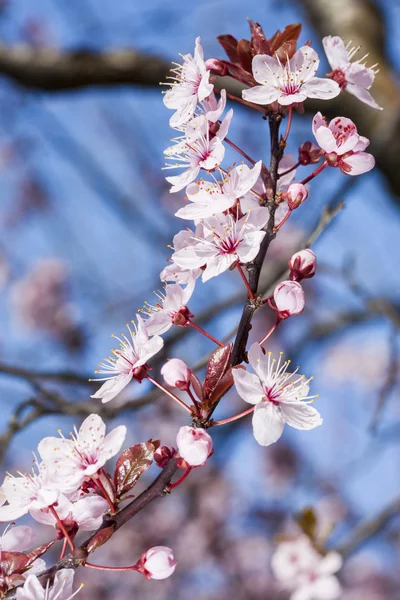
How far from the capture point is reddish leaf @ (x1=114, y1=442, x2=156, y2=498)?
0.83 metres

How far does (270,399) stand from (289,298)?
14 centimetres

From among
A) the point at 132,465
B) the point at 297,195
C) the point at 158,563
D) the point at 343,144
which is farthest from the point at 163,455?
the point at 343,144

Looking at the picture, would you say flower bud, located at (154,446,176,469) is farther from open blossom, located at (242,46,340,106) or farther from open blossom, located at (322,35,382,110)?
open blossom, located at (322,35,382,110)

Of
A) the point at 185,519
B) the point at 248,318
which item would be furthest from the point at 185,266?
the point at 185,519

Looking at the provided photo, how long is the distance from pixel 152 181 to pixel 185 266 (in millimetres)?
5681

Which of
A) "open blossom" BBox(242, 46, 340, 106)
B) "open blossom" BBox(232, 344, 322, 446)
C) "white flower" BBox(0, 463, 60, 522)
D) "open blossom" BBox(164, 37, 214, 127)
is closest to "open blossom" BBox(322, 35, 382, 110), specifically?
"open blossom" BBox(242, 46, 340, 106)

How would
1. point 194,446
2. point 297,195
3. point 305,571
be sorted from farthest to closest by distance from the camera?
point 305,571 → point 297,195 → point 194,446

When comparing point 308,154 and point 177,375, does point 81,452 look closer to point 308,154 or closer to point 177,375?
point 177,375

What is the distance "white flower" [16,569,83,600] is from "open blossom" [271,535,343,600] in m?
1.66

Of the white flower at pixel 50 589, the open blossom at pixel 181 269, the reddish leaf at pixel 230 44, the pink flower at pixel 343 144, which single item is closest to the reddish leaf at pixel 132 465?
the white flower at pixel 50 589

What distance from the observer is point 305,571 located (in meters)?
2.38

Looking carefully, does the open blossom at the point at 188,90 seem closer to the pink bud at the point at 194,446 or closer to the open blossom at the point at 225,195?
the open blossom at the point at 225,195

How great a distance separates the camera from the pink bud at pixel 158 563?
2.72 ft

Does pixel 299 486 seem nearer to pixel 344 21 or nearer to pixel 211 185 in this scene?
pixel 344 21
